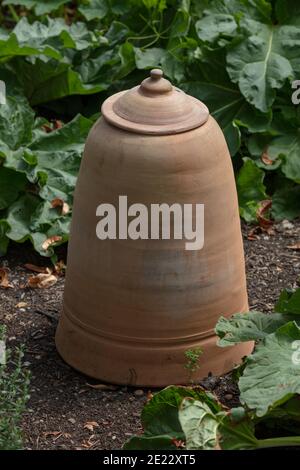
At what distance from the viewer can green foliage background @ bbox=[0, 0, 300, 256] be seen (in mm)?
5988

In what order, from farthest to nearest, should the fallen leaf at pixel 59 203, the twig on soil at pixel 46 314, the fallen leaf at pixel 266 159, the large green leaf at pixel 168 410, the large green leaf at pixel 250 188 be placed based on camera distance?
the fallen leaf at pixel 266 159 < the large green leaf at pixel 250 188 < the fallen leaf at pixel 59 203 < the twig on soil at pixel 46 314 < the large green leaf at pixel 168 410

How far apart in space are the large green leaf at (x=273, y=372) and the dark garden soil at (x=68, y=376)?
1.34ft

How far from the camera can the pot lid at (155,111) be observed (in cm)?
447

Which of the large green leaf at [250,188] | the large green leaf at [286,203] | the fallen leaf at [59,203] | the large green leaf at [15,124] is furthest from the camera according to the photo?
the large green leaf at [286,203]

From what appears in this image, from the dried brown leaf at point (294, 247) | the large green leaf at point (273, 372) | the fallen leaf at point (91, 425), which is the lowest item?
the dried brown leaf at point (294, 247)

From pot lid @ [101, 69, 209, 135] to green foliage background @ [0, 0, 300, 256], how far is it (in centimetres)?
137

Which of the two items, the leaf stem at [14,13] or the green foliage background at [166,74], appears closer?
the green foliage background at [166,74]

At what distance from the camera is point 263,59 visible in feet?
20.6

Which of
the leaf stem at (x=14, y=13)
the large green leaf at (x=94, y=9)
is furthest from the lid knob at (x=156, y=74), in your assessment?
the leaf stem at (x=14, y=13)

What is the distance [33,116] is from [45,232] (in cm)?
68

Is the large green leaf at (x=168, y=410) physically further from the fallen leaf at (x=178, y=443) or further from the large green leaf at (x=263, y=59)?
the large green leaf at (x=263, y=59)

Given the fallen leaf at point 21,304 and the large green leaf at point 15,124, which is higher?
the large green leaf at point 15,124

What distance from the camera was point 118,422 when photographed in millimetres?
4566
